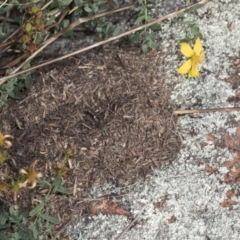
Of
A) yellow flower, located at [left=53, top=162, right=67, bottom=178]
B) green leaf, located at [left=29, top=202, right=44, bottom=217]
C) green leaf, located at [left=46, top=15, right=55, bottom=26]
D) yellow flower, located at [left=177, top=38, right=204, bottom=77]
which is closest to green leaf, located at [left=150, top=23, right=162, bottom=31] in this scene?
yellow flower, located at [left=177, top=38, right=204, bottom=77]

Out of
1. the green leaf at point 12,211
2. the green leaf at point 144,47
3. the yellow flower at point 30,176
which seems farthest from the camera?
the green leaf at point 144,47

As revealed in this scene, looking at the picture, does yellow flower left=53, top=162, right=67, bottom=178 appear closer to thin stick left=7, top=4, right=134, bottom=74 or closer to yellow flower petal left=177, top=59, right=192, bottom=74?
thin stick left=7, top=4, right=134, bottom=74

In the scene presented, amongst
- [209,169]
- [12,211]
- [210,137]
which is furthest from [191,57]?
[12,211]

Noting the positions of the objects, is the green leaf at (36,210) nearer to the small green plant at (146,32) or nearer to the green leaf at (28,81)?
the green leaf at (28,81)

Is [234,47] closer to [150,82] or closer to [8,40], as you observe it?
[150,82]

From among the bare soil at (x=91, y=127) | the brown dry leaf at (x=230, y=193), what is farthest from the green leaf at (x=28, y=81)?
the brown dry leaf at (x=230, y=193)

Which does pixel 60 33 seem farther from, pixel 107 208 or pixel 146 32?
pixel 107 208

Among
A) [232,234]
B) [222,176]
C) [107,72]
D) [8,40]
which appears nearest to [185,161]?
[222,176]
